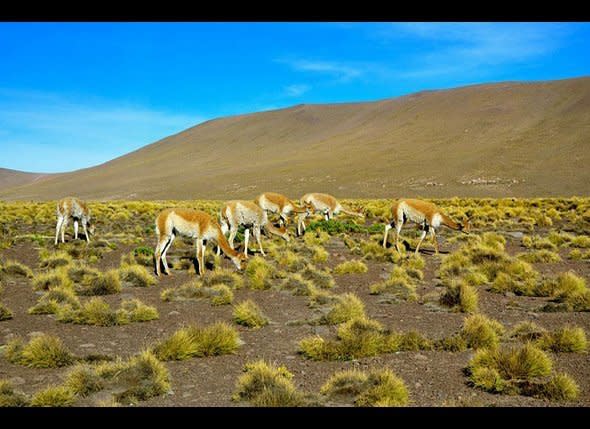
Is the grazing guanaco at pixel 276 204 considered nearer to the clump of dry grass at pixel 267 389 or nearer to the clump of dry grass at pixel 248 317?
the clump of dry grass at pixel 248 317

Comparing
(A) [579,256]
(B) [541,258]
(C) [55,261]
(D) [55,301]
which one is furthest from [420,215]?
(C) [55,261]

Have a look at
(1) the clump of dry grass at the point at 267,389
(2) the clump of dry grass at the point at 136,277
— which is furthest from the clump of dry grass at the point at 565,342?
(2) the clump of dry grass at the point at 136,277

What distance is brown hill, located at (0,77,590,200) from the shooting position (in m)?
68.1

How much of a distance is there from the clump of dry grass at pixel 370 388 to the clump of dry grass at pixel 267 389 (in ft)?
1.54

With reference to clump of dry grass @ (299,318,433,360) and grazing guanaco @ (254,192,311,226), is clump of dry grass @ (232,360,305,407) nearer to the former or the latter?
clump of dry grass @ (299,318,433,360)

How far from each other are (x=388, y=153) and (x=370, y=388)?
85769mm

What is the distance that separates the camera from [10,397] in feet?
16.3

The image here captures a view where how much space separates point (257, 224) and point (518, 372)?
1018cm

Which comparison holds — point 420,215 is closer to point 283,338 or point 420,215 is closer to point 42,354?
point 283,338

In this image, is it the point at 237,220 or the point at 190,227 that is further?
the point at 237,220

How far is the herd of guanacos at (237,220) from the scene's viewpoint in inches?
470

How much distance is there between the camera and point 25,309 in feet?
30.8
